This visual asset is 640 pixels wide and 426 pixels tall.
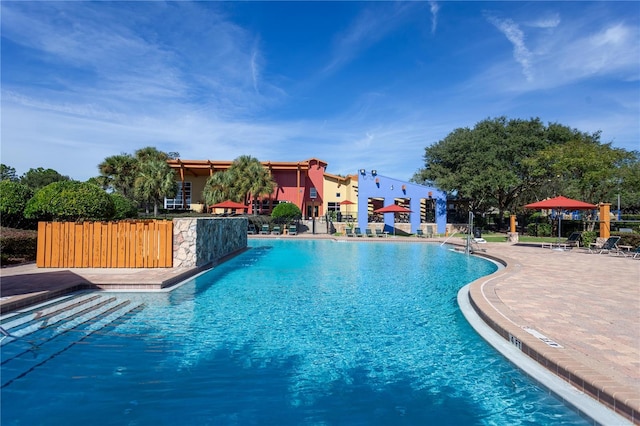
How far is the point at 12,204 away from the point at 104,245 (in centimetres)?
613

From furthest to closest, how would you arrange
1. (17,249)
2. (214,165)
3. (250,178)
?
(214,165) < (250,178) < (17,249)

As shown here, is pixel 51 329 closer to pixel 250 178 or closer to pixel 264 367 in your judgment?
pixel 264 367

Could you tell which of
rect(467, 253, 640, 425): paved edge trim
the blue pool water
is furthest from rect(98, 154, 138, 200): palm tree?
rect(467, 253, 640, 425): paved edge trim

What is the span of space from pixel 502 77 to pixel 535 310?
49.2 ft

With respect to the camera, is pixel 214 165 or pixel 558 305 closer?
pixel 558 305

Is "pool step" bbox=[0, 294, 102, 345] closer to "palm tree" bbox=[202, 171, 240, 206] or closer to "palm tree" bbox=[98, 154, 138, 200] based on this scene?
"palm tree" bbox=[202, 171, 240, 206]

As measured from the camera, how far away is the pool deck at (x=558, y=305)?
3611 millimetres

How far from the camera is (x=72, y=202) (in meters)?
11.5

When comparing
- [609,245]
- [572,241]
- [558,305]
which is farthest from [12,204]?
[572,241]

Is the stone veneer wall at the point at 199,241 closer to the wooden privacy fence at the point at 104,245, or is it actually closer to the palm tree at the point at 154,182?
the wooden privacy fence at the point at 104,245

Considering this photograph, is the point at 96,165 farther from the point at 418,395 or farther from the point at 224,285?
the point at 418,395

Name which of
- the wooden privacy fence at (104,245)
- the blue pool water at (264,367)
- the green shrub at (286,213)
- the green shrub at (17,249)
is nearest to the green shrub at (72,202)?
the wooden privacy fence at (104,245)

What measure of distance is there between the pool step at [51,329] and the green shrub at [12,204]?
9154mm

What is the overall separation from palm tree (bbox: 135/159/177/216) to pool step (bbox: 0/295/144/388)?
75.8 ft
